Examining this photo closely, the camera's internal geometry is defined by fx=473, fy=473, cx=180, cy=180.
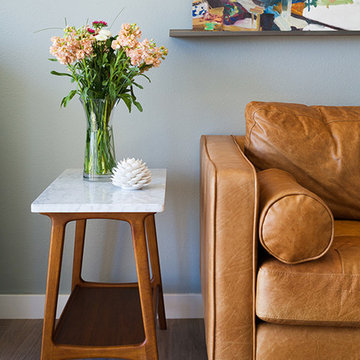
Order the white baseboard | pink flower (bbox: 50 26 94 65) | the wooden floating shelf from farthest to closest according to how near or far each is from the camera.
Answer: the white baseboard, the wooden floating shelf, pink flower (bbox: 50 26 94 65)

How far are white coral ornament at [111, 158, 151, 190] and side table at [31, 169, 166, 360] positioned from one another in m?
0.02

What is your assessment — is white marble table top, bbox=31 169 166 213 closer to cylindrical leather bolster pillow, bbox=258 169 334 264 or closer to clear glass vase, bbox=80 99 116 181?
clear glass vase, bbox=80 99 116 181

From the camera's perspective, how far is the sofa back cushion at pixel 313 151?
1.62 m

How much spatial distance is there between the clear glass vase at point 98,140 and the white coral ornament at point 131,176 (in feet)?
0.42

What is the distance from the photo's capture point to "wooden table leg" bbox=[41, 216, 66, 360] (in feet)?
4.38

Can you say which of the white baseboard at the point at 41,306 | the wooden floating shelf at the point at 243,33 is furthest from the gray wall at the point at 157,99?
the white baseboard at the point at 41,306

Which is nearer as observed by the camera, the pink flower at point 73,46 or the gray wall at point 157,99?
the pink flower at point 73,46

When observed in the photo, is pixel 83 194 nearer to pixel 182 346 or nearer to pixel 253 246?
pixel 253 246

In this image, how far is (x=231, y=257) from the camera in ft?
4.08

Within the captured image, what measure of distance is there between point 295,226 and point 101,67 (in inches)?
30.8

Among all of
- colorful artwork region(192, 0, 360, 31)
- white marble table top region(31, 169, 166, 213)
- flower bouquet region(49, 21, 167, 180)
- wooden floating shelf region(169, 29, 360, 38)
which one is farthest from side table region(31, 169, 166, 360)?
colorful artwork region(192, 0, 360, 31)

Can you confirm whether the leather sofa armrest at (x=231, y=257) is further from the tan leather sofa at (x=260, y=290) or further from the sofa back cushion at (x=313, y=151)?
the sofa back cushion at (x=313, y=151)

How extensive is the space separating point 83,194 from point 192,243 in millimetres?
726

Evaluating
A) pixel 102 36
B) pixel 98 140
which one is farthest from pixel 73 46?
pixel 98 140
